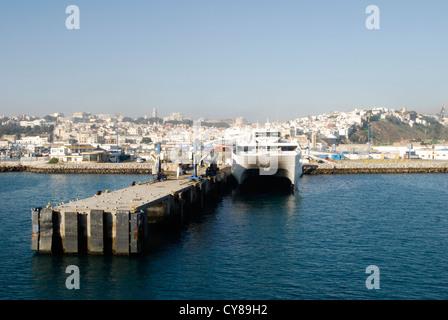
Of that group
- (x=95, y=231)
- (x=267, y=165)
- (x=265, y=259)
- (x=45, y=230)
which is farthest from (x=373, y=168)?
(x=45, y=230)

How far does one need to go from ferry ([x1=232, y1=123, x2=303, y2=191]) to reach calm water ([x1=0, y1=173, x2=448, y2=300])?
24.7 ft

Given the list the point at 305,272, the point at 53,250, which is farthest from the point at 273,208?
the point at 53,250

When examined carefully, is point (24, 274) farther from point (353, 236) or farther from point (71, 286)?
point (353, 236)

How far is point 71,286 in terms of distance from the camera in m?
20.0

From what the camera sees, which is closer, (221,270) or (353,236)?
(221,270)

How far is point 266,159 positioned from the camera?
1906 inches

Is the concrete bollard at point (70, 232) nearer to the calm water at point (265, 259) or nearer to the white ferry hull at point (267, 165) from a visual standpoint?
the calm water at point (265, 259)

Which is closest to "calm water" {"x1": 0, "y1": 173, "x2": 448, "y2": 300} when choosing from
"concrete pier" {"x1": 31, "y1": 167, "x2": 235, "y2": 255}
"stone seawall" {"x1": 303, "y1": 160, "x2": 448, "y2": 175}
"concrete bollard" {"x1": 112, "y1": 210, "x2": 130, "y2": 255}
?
"concrete bollard" {"x1": 112, "y1": 210, "x2": 130, "y2": 255}

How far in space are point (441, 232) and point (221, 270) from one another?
17.4m

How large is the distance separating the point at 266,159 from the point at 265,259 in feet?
79.7

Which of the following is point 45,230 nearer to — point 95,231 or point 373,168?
point 95,231

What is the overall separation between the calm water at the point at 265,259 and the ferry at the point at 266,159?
7530mm

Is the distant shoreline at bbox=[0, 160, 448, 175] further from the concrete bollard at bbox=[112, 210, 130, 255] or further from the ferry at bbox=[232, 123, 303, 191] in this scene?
the concrete bollard at bbox=[112, 210, 130, 255]

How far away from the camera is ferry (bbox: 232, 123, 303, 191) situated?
4866cm
